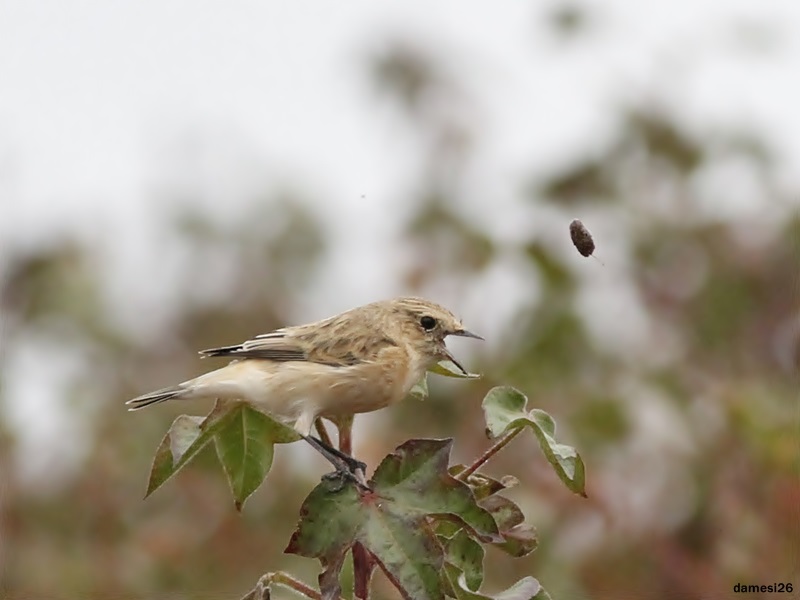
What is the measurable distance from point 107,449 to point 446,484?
3.28 m

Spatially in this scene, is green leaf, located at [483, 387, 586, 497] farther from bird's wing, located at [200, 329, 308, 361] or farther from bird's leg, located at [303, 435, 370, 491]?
bird's wing, located at [200, 329, 308, 361]

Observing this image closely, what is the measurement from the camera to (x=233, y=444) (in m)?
1.84

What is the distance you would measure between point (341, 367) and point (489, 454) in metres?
0.76

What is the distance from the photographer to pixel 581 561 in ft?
13.8

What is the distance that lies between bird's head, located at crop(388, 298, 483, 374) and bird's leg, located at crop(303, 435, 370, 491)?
0.41 metres

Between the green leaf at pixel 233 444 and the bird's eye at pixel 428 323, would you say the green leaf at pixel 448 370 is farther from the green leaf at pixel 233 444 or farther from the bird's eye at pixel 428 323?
the green leaf at pixel 233 444

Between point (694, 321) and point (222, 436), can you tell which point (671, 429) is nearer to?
point (694, 321)

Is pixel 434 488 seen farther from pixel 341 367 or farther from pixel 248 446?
pixel 341 367

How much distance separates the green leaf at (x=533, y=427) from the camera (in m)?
1.79

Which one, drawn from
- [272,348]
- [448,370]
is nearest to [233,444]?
[448,370]

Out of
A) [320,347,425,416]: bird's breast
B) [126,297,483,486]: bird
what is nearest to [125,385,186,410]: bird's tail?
[126,297,483,486]: bird

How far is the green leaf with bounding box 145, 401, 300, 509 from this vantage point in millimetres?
1813

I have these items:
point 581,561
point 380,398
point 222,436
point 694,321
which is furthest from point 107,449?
point 222,436

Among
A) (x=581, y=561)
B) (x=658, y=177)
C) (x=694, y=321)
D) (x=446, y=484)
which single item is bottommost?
(x=581, y=561)
